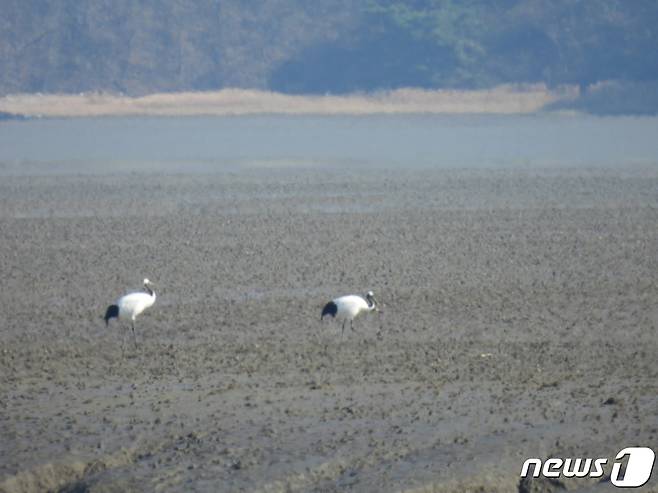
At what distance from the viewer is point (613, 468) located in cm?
1021

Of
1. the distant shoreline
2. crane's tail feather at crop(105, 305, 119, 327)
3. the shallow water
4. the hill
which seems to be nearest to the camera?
crane's tail feather at crop(105, 305, 119, 327)

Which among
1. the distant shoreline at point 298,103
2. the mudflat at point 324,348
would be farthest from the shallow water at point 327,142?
the mudflat at point 324,348

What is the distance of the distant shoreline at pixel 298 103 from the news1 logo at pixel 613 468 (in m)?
62.6

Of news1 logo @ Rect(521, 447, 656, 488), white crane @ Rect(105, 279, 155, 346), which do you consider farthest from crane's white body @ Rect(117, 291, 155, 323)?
news1 logo @ Rect(521, 447, 656, 488)

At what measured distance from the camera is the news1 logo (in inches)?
395

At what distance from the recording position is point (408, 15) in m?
84.1

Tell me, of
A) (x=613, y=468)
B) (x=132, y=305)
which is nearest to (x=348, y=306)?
(x=132, y=305)

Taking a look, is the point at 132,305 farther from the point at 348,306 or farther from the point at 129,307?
the point at 348,306

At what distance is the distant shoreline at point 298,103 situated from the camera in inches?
2904

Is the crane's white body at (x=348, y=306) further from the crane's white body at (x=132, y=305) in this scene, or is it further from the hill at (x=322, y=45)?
the hill at (x=322, y=45)

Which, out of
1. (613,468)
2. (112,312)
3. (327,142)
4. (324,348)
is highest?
(327,142)

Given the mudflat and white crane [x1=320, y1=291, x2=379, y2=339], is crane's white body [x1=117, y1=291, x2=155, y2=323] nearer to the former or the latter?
the mudflat

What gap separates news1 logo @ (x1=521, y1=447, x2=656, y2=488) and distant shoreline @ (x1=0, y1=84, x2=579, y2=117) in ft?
206

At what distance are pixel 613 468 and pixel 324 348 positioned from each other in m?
4.69
